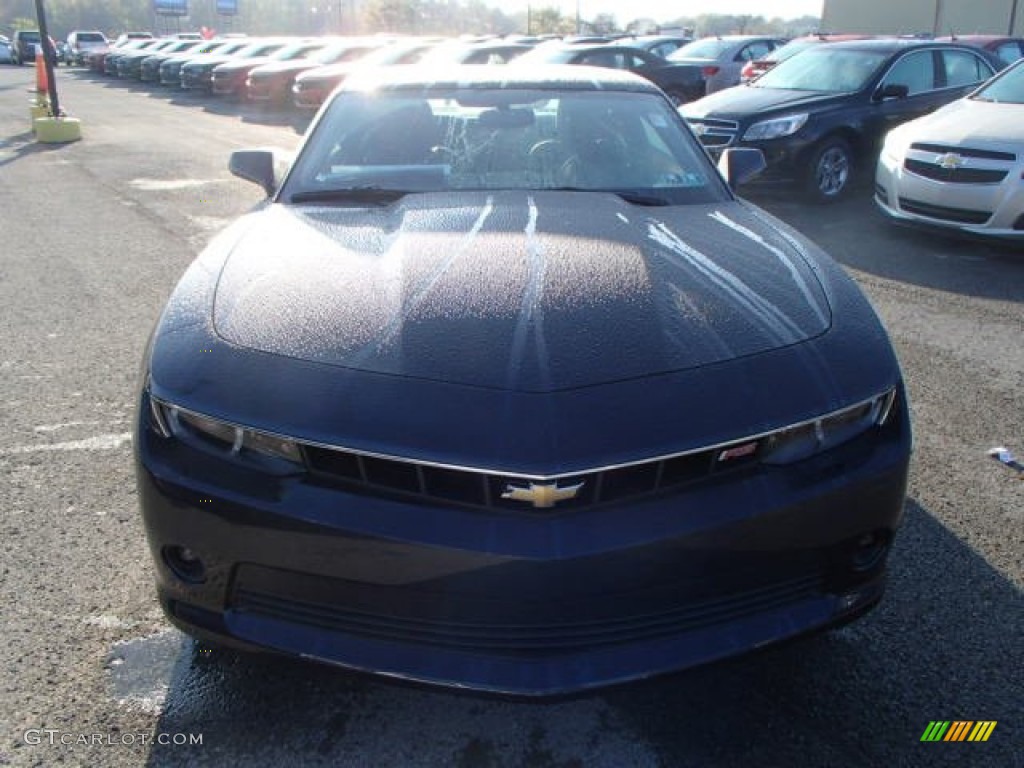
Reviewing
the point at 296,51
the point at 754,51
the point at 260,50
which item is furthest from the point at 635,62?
the point at 260,50

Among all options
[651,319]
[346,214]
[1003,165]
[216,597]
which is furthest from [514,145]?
[1003,165]

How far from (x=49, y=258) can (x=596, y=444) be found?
21.1 ft

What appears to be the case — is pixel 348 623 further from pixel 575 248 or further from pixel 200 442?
pixel 575 248

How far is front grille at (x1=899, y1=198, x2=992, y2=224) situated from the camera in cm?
650

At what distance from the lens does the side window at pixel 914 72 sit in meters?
9.26

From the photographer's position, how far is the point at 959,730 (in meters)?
A: 2.17

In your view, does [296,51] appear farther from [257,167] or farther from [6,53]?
[6,53]

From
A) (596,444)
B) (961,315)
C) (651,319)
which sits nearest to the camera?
(596,444)

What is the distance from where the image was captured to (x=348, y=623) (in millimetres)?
1932

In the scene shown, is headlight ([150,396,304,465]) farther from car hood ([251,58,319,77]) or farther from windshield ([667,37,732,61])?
car hood ([251,58,319,77])

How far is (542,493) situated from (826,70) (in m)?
9.16

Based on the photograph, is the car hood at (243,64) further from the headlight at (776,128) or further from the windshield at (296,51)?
the headlight at (776,128)

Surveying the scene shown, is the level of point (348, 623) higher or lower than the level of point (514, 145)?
lower

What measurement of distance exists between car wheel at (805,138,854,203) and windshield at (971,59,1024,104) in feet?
4.26
